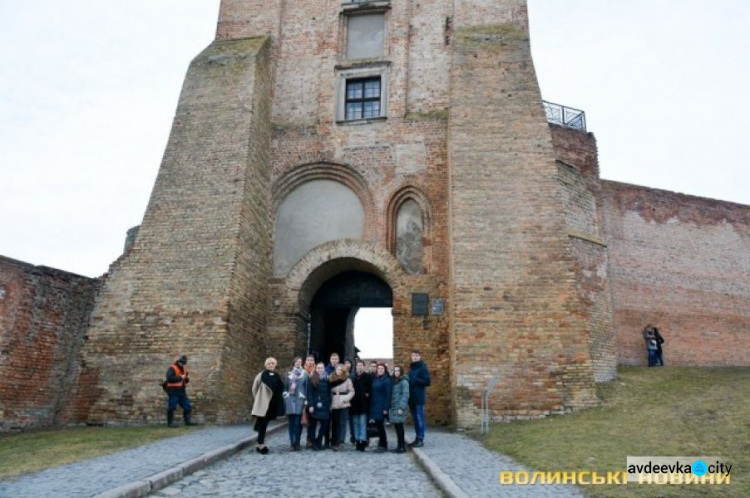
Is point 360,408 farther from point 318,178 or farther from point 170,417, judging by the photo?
point 318,178

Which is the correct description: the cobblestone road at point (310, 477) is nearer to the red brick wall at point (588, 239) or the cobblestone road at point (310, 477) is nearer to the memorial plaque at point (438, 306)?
the memorial plaque at point (438, 306)

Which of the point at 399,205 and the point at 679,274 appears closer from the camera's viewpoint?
the point at 399,205

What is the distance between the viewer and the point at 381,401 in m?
8.53

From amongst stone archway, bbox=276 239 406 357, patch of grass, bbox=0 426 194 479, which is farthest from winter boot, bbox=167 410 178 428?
stone archway, bbox=276 239 406 357

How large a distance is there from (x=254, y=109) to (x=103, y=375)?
21.3ft

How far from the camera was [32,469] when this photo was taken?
6297mm

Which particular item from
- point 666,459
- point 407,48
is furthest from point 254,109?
point 666,459

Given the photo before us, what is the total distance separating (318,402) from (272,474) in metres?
1.97

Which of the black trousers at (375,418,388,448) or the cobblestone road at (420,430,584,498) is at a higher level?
the black trousers at (375,418,388,448)

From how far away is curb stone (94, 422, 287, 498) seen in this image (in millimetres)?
4941

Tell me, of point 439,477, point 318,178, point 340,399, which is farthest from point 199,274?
point 439,477

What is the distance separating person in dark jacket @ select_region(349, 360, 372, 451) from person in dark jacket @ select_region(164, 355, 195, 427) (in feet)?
11.1

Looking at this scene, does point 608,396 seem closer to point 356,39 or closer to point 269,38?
point 356,39

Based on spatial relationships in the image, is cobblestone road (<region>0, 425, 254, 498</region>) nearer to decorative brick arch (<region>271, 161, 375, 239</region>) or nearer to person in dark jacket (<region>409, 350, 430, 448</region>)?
person in dark jacket (<region>409, 350, 430, 448</region>)
